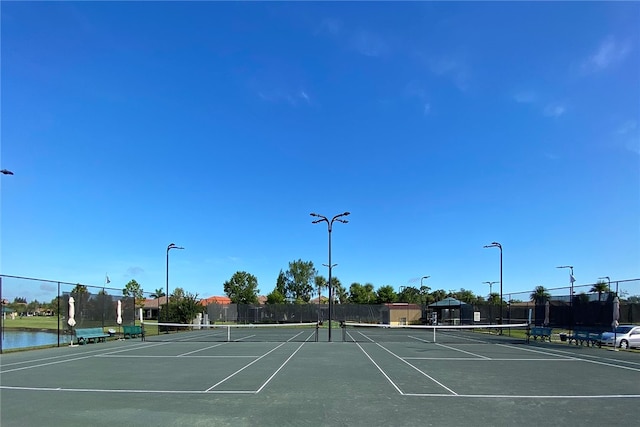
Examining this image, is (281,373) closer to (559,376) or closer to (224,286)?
(559,376)

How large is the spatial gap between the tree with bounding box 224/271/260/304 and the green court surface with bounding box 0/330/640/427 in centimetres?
8086

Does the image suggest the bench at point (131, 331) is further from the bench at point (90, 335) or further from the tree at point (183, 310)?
the tree at point (183, 310)

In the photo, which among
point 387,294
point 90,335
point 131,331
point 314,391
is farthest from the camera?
point 387,294

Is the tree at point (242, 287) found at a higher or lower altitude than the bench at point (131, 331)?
lower

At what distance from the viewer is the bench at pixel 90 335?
83.0 feet

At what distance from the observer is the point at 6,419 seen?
7996 mm

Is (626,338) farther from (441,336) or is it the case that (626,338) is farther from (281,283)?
(281,283)

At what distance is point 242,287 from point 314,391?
91.1 m

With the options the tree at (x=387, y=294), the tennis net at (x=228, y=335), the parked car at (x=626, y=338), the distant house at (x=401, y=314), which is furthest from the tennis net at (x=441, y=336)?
the tree at (x=387, y=294)

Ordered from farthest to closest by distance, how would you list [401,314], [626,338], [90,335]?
1. [401,314]
2. [90,335]
3. [626,338]

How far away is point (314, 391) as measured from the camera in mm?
10688

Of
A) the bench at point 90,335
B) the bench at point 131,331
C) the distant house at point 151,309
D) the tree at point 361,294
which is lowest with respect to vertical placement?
the distant house at point 151,309

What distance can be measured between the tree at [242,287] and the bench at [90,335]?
7020 centimetres

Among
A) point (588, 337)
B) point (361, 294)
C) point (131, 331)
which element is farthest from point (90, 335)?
point (361, 294)
